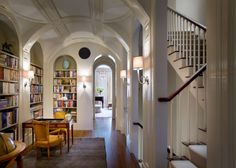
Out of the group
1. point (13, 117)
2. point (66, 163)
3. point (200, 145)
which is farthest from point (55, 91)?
point (200, 145)

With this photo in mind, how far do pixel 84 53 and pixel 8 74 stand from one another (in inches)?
158

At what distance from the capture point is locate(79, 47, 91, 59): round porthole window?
28.6ft

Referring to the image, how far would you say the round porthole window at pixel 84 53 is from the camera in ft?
28.6

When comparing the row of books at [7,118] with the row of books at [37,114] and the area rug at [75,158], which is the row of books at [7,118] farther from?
the row of books at [37,114]

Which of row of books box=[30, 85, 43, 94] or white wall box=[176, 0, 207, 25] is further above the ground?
white wall box=[176, 0, 207, 25]

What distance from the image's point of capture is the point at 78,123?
8719mm

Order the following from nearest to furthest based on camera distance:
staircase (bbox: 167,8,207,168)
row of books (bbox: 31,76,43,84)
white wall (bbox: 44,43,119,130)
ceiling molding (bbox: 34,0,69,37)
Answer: staircase (bbox: 167,8,207,168) → ceiling molding (bbox: 34,0,69,37) → row of books (bbox: 31,76,43,84) → white wall (bbox: 44,43,119,130)

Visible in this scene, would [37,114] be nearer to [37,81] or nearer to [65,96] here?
[37,81]

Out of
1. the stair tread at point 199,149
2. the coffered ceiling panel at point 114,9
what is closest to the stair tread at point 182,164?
the stair tread at point 199,149

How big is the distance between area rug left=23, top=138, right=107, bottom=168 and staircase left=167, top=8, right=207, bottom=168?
1868mm

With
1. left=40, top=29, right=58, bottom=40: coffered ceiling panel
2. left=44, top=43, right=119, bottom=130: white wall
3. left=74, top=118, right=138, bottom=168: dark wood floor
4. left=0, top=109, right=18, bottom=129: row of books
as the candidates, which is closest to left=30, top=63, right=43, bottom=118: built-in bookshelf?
left=40, top=29, right=58, bottom=40: coffered ceiling panel

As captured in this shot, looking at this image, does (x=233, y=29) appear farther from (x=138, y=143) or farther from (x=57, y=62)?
(x=57, y=62)

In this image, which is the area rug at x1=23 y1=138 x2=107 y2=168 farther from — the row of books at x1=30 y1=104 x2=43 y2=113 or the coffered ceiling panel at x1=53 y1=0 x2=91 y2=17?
the coffered ceiling panel at x1=53 y1=0 x2=91 y2=17

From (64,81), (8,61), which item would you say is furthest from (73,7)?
(64,81)
